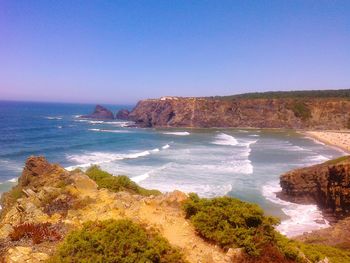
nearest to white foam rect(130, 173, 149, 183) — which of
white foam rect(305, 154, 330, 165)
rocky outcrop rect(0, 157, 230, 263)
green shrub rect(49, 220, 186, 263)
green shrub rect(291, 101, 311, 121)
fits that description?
rocky outcrop rect(0, 157, 230, 263)

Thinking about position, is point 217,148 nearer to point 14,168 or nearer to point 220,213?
point 14,168

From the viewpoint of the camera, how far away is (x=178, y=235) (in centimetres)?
1149

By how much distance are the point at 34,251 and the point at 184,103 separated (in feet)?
350

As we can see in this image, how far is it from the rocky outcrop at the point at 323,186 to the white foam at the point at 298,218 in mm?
745

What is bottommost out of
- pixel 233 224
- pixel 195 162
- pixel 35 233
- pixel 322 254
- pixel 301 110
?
pixel 195 162

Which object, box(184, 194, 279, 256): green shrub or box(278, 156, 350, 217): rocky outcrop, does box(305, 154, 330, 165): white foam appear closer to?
box(278, 156, 350, 217): rocky outcrop

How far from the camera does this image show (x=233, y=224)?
11328 millimetres

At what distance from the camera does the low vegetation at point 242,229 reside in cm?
1032

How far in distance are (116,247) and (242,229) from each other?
12.5 ft

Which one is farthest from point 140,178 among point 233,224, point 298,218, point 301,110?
point 301,110

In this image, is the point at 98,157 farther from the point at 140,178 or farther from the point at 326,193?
the point at 326,193

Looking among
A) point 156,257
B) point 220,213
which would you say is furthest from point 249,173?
point 156,257

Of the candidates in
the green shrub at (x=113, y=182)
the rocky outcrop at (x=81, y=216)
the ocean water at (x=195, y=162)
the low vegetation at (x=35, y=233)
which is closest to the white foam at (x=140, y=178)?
the ocean water at (x=195, y=162)

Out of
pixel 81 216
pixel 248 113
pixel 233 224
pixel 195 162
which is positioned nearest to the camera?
pixel 233 224
